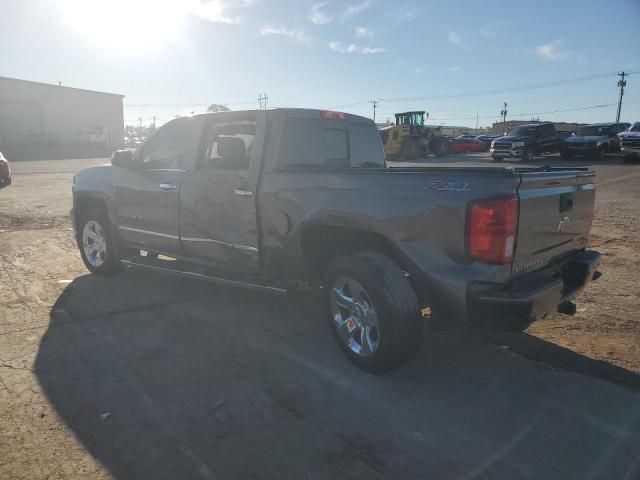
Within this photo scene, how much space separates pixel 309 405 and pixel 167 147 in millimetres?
3274

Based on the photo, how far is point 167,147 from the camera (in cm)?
515

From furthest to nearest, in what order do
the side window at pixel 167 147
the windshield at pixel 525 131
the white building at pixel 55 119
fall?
Result: the white building at pixel 55 119 < the windshield at pixel 525 131 < the side window at pixel 167 147

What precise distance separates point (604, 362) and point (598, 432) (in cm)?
99

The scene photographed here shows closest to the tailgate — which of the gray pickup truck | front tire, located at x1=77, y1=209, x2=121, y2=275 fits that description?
the gray pickup truck

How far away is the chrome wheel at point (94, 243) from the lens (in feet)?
19.3

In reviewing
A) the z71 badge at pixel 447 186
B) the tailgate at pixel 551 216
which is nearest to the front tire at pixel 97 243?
the z71 badge at pixel 447 186

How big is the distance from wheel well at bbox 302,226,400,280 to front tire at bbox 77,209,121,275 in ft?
9.49

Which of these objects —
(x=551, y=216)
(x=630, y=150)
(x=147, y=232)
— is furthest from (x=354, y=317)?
(x=630, y=150)

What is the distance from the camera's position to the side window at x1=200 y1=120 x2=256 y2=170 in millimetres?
4309

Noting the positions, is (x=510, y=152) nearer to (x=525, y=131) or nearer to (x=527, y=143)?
(x=527, y=143)

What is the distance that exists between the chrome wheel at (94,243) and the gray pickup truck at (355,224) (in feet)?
1.59

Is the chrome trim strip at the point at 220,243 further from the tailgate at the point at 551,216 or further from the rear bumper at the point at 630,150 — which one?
the rear bumper at the point at 630,150

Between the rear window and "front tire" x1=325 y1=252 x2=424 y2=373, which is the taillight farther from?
the rear window

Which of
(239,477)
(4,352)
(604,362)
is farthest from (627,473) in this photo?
(4,352)
